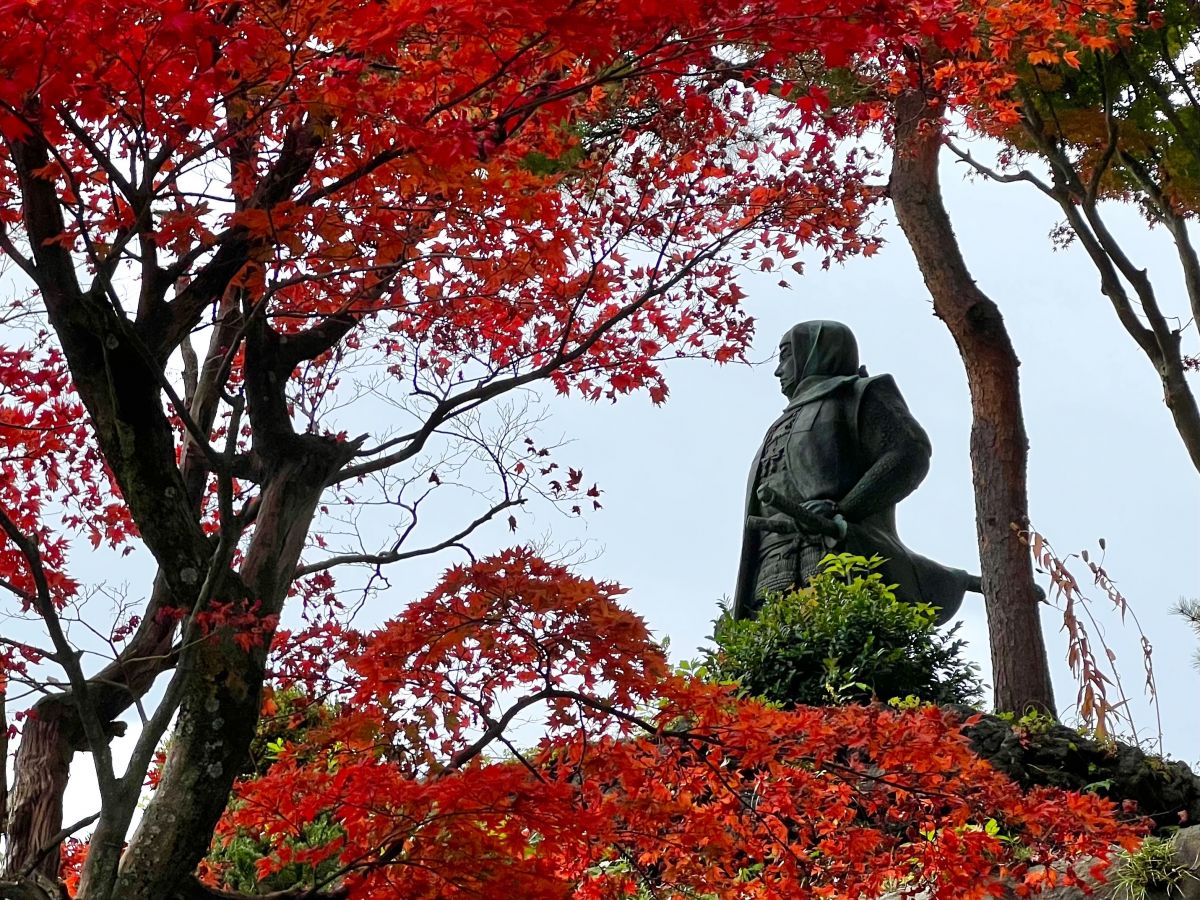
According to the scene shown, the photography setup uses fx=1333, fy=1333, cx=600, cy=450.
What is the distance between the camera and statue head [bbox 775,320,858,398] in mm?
11312

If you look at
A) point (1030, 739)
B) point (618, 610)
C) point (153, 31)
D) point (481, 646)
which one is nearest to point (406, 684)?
point (481, 646)

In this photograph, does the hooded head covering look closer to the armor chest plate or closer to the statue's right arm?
the armor chest plate

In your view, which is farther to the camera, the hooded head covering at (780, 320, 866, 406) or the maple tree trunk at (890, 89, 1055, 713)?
the hooded head covering at (780, 320, 866, 406)

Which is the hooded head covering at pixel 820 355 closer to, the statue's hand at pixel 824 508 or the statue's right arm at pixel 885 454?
the statue's right arm at pixel 885 454

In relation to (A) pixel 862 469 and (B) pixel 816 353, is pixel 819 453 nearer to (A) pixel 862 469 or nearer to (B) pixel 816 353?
(A) pixel 862 469

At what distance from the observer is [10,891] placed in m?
3.95

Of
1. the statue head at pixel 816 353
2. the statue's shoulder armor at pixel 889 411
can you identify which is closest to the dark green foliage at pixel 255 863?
the statue's shoulder armor at pixel 889 411

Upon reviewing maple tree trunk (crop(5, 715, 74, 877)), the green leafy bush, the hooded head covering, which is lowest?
maple tree trunk (crop(5, 715, 74, 877))

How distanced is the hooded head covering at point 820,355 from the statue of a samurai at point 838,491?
0.08 m

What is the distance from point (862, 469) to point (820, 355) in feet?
4.01

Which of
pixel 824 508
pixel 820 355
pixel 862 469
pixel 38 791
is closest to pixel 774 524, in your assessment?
pixel 824 508

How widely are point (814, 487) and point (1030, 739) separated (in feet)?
10.4

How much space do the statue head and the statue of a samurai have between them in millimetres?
141

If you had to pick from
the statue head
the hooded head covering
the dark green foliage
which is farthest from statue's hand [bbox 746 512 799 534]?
the dark green foliage
